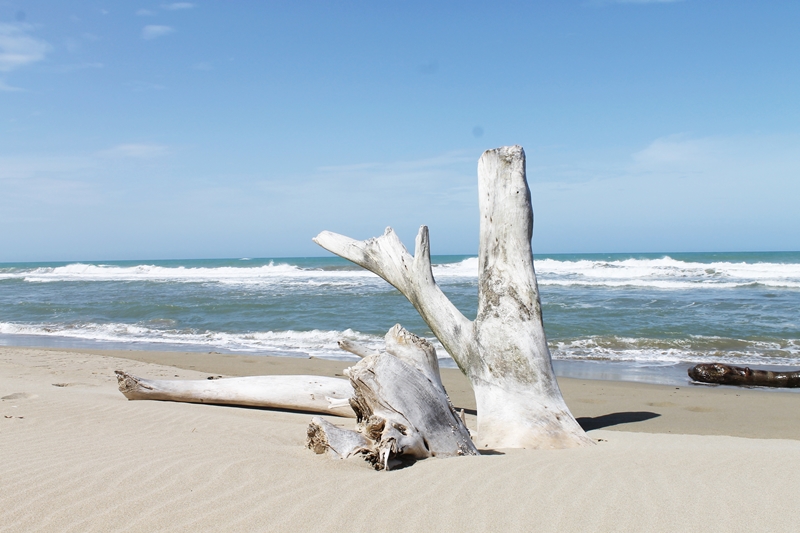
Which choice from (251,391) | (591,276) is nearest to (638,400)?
(251,391)

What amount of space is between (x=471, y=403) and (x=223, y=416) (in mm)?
3178

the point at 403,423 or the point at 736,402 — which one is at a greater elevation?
the point at 403,423

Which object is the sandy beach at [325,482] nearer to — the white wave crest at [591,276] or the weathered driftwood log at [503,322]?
the weathered driftwood log at [503,322]

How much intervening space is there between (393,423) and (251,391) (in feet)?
9.85

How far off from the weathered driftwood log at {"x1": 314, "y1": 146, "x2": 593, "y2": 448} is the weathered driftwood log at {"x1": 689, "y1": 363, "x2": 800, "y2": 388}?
4384mm

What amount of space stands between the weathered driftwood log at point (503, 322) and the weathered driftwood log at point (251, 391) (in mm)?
1347

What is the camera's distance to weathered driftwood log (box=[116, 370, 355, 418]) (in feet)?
19.4

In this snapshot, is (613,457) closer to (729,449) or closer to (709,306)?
(729,449)

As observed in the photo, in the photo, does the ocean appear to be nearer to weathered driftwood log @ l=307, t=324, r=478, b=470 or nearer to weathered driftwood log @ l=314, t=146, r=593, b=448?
weathered driftwood log @ l=314, t=146, r=593, b=448

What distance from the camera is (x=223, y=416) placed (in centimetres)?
519

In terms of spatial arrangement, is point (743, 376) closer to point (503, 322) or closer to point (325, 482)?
point (503, 322)

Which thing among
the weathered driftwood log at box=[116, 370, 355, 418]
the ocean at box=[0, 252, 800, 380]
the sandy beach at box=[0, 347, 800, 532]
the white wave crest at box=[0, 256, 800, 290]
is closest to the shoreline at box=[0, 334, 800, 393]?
the ocean at box=[0, 252, 800, 380]

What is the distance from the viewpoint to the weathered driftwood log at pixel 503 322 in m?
4.65

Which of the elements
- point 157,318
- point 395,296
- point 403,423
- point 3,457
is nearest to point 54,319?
point 157,318
